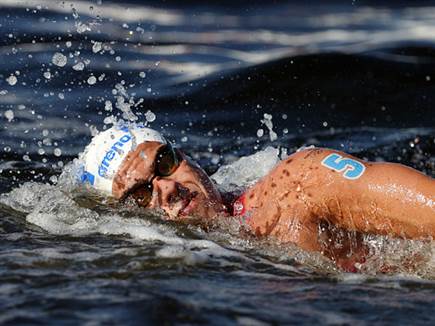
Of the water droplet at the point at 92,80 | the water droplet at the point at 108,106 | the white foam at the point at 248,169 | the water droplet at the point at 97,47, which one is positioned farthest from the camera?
the water droplet at the point at 97,47

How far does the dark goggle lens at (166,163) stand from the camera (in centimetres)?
668

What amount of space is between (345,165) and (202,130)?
5186mm

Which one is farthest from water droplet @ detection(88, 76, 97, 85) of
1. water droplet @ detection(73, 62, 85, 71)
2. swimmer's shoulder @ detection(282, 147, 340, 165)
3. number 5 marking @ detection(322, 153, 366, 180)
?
number 5 marking @ detection(322, 153, 366, 180)

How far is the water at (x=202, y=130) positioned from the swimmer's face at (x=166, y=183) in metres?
0.13

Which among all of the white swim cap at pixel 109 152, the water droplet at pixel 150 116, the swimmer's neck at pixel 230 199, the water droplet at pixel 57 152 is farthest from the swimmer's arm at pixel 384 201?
the water droplet at pixel 150 116

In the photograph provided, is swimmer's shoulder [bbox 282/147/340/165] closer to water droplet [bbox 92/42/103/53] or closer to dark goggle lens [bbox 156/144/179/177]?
dark goggle lens [bbox 156/144/179/177]

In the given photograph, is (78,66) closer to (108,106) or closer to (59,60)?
(59,60)

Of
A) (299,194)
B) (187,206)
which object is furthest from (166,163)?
(299,194)

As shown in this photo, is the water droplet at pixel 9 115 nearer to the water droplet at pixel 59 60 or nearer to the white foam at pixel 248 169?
the water droplet at pixel 59 60

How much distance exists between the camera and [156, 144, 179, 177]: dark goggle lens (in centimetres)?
668

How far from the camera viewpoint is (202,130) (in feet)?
36.7

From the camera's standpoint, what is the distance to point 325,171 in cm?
609

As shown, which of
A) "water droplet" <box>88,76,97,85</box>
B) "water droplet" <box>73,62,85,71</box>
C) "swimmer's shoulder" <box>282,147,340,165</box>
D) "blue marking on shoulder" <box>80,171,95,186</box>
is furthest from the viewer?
"water droplet" <box>73,62,85,71</box>

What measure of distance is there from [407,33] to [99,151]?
29.0 ft
